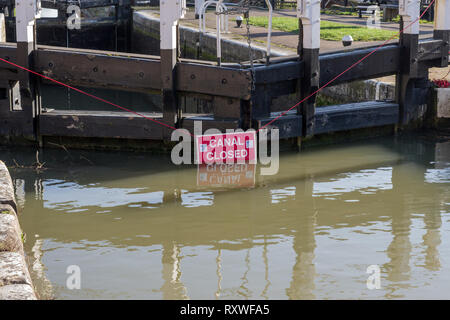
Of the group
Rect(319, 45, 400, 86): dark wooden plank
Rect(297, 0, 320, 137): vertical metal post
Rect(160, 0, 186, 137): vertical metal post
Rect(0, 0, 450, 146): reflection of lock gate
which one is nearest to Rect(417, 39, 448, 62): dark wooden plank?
Rect(319, 45, 400, 86): dark wooden plank

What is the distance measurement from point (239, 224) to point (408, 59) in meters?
5.83

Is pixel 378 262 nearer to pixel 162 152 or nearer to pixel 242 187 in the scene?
pixel 242 187

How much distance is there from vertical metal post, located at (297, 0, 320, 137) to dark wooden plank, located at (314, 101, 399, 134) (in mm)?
295

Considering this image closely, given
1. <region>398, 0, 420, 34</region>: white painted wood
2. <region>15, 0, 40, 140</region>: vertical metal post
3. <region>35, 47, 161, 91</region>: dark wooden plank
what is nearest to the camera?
<region>35, 47, 161, 91</region>: dark wooden plank

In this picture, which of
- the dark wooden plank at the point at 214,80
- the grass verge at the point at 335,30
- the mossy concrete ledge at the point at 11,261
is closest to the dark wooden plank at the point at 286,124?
the dark wooden plank at the point at 214,80

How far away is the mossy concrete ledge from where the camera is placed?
5.93 m

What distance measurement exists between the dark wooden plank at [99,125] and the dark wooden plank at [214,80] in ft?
2.45

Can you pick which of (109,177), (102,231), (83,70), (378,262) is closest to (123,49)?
(83,70)

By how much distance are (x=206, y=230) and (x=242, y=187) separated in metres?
1.88

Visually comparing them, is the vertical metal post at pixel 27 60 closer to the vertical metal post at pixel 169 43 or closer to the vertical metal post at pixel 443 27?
the vertical metal post at pixel 169 43

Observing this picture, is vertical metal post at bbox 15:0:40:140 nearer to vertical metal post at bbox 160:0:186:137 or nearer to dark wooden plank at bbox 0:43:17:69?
dark wooden plank at bbox 0:43:17:69

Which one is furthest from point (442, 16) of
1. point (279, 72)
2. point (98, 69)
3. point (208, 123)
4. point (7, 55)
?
point (7, 55)

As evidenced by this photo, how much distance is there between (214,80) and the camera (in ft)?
38.2
